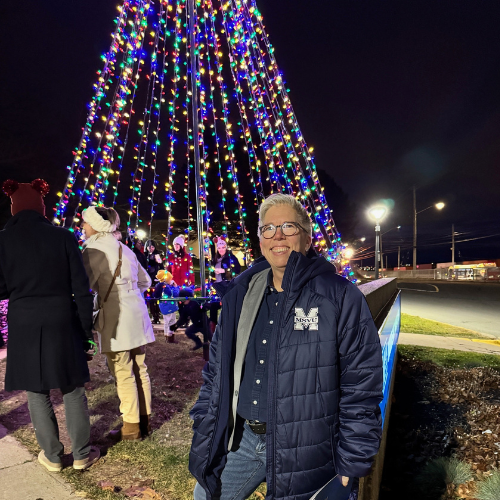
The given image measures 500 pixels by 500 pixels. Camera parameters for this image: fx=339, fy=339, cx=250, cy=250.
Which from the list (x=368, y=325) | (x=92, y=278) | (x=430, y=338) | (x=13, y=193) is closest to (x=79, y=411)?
(x=92, y=278)

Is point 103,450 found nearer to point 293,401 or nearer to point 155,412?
point 155,412

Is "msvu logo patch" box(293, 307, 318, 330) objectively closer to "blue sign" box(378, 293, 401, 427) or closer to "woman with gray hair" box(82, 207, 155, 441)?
"blue sign" box(378, 293, 401, 427)

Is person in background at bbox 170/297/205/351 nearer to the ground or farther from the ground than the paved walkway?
farther from the ground

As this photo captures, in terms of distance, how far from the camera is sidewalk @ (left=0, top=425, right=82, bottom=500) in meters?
2.47

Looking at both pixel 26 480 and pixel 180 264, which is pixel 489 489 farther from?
pixel 180 264

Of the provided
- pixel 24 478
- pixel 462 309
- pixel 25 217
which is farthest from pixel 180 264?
pixel 462 309

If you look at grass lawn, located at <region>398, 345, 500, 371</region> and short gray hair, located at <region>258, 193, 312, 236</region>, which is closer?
short gray hair, located at <region>258, 193, 312, 236</region>

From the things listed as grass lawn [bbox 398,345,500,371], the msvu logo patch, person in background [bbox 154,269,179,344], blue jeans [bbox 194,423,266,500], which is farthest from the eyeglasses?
grass lawn [bbox 398,345,500,371]

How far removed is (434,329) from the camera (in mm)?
9930

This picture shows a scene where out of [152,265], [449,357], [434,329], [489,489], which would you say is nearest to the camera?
[489,489]

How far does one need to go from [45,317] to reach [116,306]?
62 centimetres

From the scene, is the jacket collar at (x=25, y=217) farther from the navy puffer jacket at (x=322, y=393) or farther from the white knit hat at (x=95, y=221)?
the navy puffer jacket at (x=322, y=393)

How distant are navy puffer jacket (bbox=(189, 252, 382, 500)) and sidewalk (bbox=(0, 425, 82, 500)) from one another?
1.98 meters

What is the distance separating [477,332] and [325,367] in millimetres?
10666
